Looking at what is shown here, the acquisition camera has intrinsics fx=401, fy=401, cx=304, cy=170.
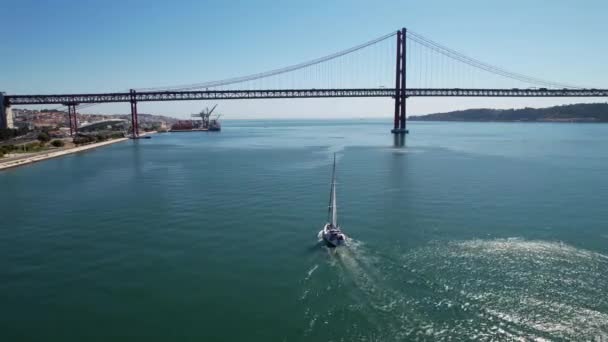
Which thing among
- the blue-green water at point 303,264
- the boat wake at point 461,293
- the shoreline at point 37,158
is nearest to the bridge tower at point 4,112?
the shoreline at point 37,158

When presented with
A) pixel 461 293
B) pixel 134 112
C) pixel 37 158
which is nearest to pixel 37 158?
pixel 37 158

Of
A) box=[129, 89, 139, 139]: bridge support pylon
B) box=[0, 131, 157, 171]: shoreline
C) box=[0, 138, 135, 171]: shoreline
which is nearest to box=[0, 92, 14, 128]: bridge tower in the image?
box=[129, 89, 139, 139]: bridge support pylon

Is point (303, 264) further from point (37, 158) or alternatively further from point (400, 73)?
point (400, 73)

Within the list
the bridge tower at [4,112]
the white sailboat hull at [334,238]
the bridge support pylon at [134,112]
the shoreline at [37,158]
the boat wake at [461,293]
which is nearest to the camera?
the boat wake at [461,293]

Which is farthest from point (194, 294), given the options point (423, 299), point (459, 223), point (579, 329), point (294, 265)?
point (459, 223)

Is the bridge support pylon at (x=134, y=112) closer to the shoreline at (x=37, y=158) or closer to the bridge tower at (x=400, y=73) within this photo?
the shoreline at (x=37, y=158)

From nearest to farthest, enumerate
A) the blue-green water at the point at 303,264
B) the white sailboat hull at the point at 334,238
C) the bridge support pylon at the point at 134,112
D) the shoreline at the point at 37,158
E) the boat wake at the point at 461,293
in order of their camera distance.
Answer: the boat wake at the point at 461,293 < the blue-green water at the point at 303,264 < the white sailboat hull at the point at 334,238 < the shoreline at the point at 37,158 < the bridge support pylon at the point at 134,112

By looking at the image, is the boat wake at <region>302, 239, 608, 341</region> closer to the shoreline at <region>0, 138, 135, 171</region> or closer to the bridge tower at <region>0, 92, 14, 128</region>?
the shoreline at <region>0, 138, 135, 171</region>

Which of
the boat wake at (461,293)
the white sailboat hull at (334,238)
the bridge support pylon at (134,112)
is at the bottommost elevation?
the boat wake at (461,293)

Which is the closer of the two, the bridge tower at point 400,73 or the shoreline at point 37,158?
the shoreline at point 37,158
